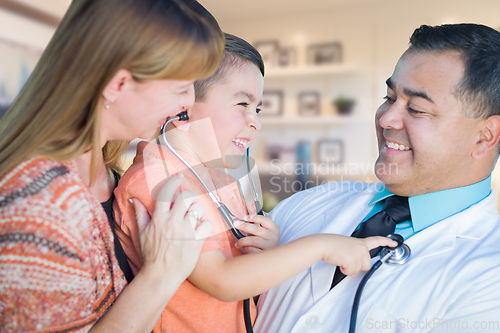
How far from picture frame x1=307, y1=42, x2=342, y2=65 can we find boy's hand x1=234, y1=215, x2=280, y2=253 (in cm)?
313

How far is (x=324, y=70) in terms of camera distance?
3650mm

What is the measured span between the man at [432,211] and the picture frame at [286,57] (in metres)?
2.90

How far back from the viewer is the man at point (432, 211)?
853 millimetres

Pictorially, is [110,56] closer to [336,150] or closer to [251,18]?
[336,150]

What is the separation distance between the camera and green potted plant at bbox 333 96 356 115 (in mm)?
3631

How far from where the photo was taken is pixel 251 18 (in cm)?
403

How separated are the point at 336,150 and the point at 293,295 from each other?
113 inches

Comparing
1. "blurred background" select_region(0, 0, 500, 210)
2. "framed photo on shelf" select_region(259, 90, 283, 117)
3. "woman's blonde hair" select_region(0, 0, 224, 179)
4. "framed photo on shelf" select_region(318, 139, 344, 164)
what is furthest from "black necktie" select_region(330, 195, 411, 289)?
"framed photo on shelf" select_region(259, 90, 283, 117)

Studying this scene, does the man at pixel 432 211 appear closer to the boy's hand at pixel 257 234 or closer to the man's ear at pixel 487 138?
the man's ear at pixel 487 138

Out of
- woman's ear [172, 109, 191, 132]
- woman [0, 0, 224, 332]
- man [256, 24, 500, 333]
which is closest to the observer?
woman [0, 0, 224, 332]

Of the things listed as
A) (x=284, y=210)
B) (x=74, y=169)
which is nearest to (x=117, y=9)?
(x=74, y=169)

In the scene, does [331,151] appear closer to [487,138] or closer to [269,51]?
[269,51]

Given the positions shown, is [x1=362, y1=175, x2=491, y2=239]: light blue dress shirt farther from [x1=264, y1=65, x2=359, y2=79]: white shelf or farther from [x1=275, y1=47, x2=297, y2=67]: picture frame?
[x1=275, y1=47, x2=297, y2=67]: picture frame

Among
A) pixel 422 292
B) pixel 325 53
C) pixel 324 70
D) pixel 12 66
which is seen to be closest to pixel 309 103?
pixel 324 70
